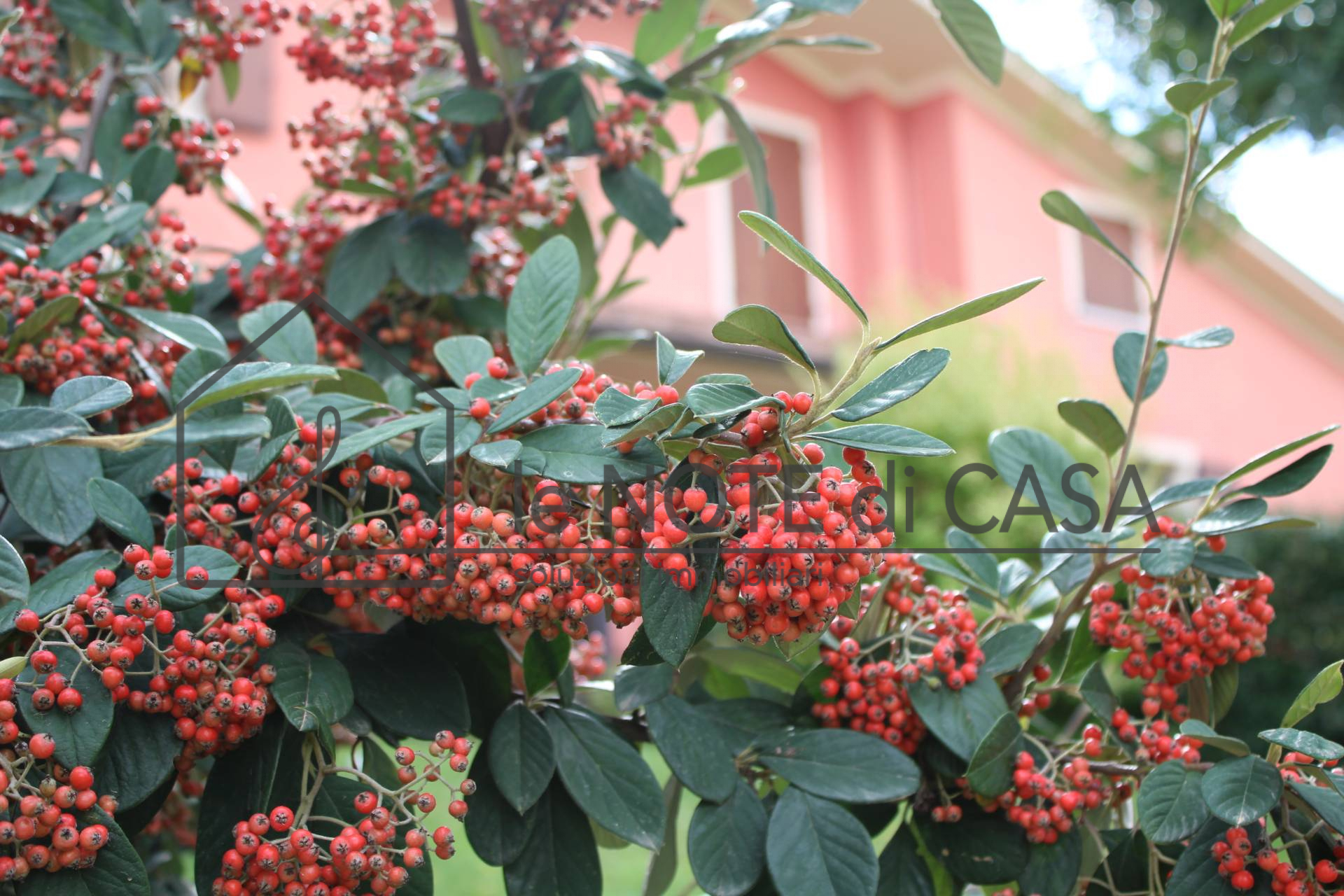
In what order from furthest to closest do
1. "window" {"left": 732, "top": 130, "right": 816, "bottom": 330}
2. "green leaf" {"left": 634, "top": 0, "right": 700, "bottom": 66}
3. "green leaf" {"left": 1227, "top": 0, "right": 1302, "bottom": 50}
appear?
"window" {"left": 732, "top": 130, "right": 816, "bottom": 330} < "green leaf" {"left": 634, "top": 0, "right": 700, "bottom": 66} < "green leaf" {"left": 1227, "top": 0, "right": 1302, "bottom": 50}

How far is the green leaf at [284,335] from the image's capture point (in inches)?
44.5

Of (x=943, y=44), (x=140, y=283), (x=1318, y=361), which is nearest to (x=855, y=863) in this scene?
(x=140, y=283)

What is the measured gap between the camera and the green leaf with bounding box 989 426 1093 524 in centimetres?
125

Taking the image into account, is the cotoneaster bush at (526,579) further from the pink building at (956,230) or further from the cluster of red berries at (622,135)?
the pink building at (956,230)

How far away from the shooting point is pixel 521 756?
0.99 m

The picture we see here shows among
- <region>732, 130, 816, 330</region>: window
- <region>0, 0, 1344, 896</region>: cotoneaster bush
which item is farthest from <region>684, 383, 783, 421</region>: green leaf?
<region>732, 130, 816, 330</region>: window

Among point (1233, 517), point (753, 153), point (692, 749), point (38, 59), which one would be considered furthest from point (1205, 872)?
point (38, 59)

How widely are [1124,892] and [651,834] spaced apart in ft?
1.60

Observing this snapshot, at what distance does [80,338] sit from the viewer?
1.11 meters

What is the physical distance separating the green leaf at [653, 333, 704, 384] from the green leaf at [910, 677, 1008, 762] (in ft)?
1.47

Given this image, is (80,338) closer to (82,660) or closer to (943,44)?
(82,660)

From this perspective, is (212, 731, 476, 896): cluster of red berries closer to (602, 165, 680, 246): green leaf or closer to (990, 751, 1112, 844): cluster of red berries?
(990, 751, 1112, 844): cluster of red berries

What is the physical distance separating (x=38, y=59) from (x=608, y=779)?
49.1 inches

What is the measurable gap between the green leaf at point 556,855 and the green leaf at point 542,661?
0.35ft
